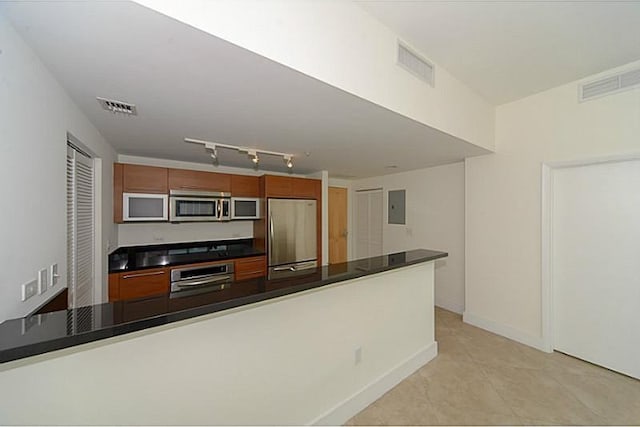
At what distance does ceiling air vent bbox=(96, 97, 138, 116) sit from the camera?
1.81 metres

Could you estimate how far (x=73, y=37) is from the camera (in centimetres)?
116

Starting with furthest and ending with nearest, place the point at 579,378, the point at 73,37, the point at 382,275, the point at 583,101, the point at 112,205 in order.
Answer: the point at 112,205 → the point at 583,101 → the point at 579,378 → the point at 382,275 → the point at 73,37

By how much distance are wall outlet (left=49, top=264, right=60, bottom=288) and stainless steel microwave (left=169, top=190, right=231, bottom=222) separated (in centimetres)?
193

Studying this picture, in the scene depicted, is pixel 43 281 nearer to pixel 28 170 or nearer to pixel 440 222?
pixel 28 170

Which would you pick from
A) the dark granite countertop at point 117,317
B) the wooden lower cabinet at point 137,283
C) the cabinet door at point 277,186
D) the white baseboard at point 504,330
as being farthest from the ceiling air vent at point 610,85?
the wooden lower cabinet at point 137,283

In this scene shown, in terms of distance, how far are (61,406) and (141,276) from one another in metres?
2.29

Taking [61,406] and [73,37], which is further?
[73,37]

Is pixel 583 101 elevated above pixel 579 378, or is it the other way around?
pixel 583 101

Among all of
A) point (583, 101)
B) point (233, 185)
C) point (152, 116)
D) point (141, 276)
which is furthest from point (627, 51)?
point (141, 276)

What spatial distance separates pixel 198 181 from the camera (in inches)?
143

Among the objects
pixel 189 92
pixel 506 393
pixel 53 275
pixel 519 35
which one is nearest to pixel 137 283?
pixel 53 275

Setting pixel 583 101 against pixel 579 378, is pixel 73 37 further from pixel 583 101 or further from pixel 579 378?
pixel 579 378

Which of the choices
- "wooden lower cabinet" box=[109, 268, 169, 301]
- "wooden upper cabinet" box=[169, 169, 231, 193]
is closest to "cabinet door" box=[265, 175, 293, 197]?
"wooden upper cabinet" box=[169, 169, 231, 193]

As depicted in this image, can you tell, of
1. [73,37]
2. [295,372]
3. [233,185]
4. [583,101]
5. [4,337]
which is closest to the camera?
[4,337]
